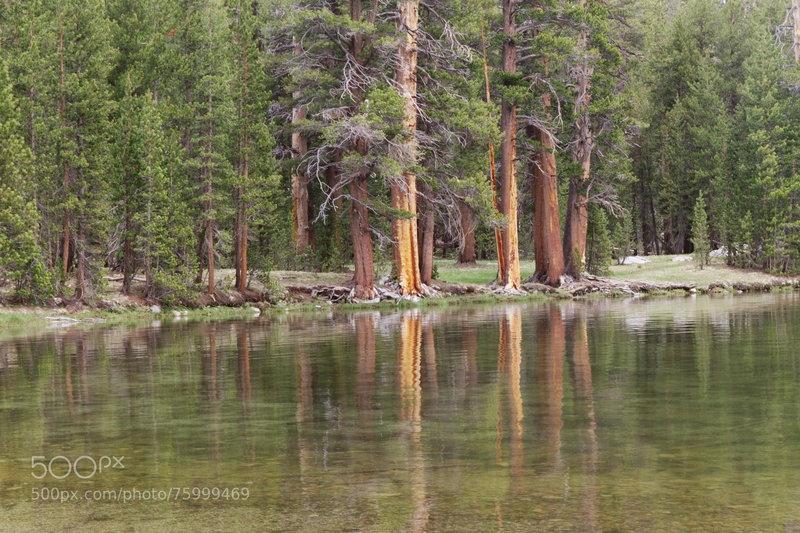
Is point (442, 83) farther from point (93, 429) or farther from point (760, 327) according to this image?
point (93, 429)

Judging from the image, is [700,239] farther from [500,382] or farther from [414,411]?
[414,411]

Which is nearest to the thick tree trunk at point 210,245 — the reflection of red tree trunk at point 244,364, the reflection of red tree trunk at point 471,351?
the reflection of red tree trunk at point 244,364

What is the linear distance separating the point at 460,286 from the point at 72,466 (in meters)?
36.3

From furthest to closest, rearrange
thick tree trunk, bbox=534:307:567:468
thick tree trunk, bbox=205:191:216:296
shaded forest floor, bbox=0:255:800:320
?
thick tree trunk, bbox=205:191:216:296 → shaded forest floor, bbox=0:255:800:320 → thick tree trunk, bbox=534:307:567:468

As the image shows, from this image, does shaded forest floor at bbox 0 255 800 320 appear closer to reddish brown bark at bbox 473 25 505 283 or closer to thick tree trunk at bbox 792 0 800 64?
reddish brown bark at bbox 473 25 505 283

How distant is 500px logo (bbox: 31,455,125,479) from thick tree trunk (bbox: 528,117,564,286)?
38.0 metres

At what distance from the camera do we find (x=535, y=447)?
30.8ft

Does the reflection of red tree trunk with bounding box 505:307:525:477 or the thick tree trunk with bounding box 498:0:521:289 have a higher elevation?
the thick tree trunk with bounding box 498:0:521:289

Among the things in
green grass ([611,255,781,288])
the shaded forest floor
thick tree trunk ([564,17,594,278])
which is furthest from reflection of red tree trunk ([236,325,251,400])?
green grass ([611,255,781,288])

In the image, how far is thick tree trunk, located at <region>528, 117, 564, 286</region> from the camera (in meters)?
46.8

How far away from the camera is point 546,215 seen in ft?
155

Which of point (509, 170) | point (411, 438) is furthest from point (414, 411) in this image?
point (509, 170)

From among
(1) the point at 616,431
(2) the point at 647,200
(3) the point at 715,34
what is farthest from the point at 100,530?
(2) the point at 647,200

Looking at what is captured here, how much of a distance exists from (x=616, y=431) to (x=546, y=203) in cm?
3767
